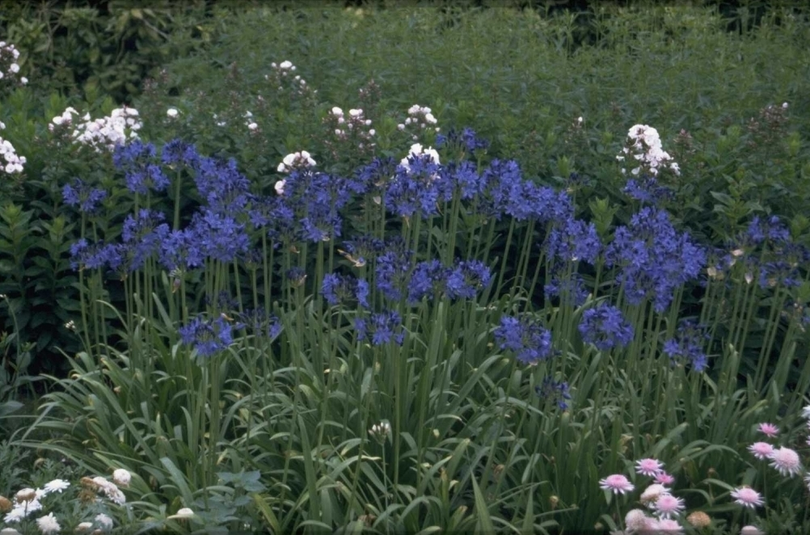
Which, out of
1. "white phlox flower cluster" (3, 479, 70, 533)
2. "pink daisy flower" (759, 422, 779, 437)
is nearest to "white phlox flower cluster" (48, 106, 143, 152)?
"white phlox flower cluster" (3, 479, 70, 533)

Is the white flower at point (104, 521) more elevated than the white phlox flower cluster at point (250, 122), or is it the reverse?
the white phlox flower cluster at point (250, 122)

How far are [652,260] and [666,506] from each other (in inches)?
30.4

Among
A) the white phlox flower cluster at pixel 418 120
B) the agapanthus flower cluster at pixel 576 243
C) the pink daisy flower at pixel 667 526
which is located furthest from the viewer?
the white phlox flower cluster at pixel 418 120

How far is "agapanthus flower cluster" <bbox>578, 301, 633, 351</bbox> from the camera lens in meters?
3.22

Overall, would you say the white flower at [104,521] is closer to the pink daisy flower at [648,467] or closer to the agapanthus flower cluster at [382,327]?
the agapanthus flower cluster at [382,327]

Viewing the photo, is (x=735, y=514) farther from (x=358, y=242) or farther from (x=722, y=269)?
(x=358, y=242)

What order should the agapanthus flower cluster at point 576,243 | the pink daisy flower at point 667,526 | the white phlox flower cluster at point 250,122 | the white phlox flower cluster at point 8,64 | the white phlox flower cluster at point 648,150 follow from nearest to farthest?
the pink daisy flower at point 667,526, the agapanthus flower cluster at point 576,243, the white phlox flower cluster at point 648,150, the white phlox flower cluster at point 250,122, the white phlox flower cluster at point 8,64

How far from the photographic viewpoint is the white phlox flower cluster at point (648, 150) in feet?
15.1

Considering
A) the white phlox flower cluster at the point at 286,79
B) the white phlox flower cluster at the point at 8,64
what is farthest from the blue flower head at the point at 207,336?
the white phlox flower cluster at the point at 8,64

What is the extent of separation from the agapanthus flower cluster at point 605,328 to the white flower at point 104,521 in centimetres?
155

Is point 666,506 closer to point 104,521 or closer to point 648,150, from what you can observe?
point 104,521

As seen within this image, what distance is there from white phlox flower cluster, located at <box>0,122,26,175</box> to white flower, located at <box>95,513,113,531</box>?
2378 mm

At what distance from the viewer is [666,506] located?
3.15 m

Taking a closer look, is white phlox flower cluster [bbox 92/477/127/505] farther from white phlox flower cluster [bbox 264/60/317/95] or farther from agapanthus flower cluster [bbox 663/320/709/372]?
white phlox flower cluster [bbox 264/60/317/95]
